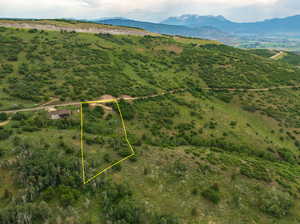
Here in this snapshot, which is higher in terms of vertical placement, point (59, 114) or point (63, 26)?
point (63, 26)

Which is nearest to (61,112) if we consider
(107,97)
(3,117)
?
(3,117)

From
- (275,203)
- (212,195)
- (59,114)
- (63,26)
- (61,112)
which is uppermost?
(63,26)

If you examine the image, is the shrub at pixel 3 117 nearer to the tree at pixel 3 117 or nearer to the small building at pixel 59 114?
the tree at pixel 3 117

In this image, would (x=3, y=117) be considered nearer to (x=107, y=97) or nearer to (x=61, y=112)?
(x=61, y=112)

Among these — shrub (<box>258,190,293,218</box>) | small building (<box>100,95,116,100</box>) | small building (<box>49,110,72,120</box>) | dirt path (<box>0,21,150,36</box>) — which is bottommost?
shrub (<box>258,190,293,218</box>)

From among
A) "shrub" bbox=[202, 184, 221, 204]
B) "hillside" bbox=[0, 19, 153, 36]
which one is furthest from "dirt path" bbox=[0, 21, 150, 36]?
"shrub" bbox=[202, 184, 221, 204]

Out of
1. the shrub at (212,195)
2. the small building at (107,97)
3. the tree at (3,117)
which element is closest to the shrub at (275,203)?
the shrub at (212,195)

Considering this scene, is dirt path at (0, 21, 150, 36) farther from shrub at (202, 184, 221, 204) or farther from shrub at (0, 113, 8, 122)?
shrub at (202, 184, 221, 204)

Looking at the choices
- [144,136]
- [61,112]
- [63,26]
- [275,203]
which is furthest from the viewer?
[63,26]

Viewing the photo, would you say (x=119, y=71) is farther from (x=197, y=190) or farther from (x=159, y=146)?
(x=197, y=190)
